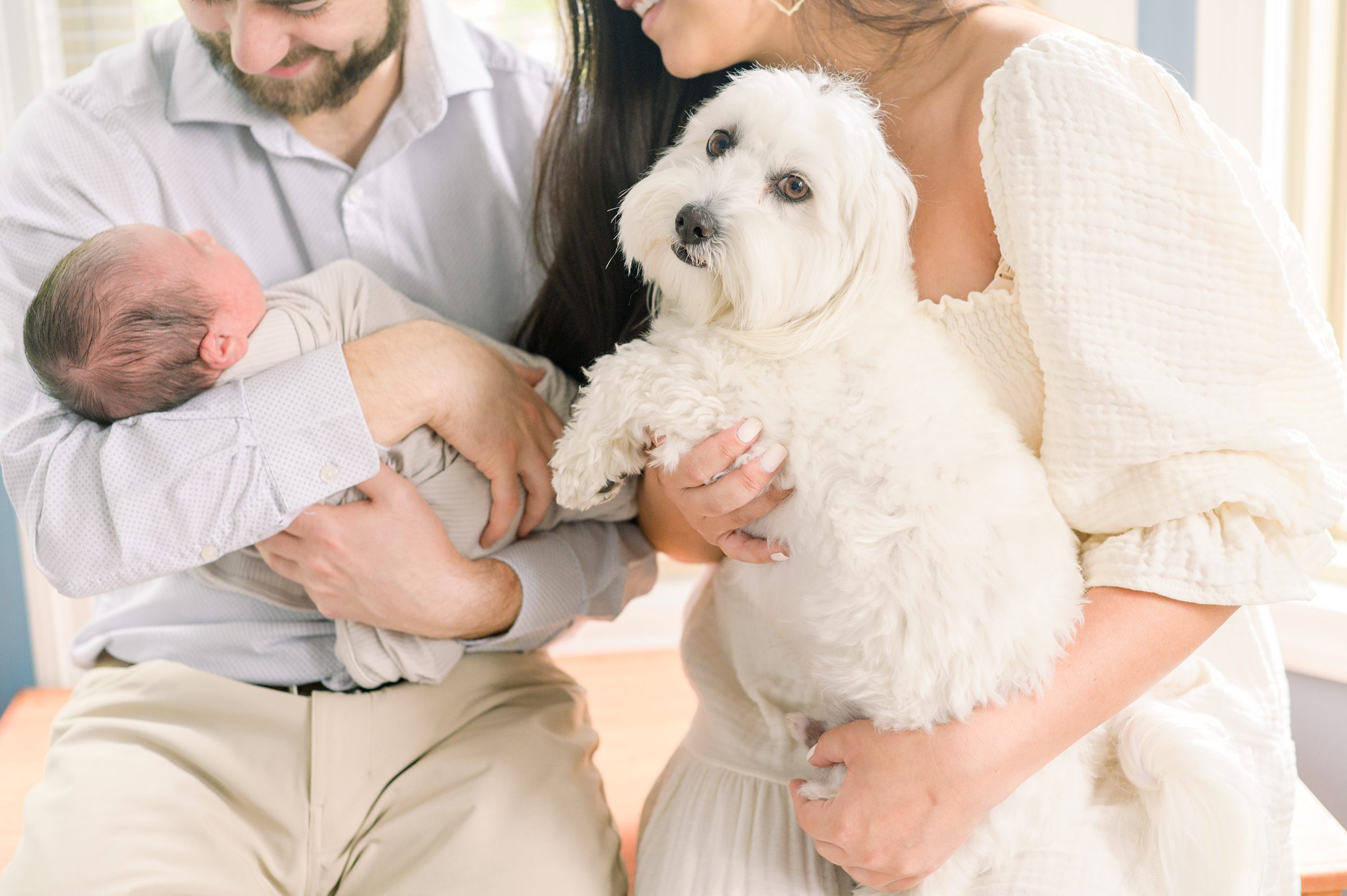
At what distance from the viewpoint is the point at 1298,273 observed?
0.97 m

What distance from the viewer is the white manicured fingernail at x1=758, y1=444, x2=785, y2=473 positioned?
2.93ft

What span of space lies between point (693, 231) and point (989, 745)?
0.54 metres

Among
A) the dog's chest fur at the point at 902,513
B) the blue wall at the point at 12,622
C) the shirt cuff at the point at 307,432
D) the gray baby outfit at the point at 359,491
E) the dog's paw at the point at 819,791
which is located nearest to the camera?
the dog's chest fur at the point at 902,513

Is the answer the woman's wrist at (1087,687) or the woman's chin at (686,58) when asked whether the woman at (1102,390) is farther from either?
the woman's chin at (686,58)

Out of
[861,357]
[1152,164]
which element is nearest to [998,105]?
[1152,164]

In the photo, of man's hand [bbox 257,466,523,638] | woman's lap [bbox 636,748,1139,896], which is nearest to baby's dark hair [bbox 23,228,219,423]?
man's hand [bbox 257,466,523,638]

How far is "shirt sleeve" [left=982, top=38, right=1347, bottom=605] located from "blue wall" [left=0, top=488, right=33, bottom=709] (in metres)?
1.95

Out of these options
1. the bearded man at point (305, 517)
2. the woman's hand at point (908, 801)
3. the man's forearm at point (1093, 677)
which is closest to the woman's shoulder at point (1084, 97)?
the man's forearm at point (1093, 677)

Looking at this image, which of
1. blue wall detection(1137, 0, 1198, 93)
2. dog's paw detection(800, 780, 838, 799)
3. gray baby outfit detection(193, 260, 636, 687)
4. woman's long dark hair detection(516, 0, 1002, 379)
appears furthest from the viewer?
blue wall detection(1137, 0, 1198, 93)

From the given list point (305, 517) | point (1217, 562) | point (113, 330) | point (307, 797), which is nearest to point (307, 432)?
point (305, 517)

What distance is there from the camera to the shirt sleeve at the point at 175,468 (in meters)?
1.03

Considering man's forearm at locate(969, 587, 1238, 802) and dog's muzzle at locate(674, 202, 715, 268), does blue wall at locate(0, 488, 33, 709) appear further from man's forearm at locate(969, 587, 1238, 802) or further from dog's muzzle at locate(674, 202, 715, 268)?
man's forearm at locate(969, 587, 1238, 802)

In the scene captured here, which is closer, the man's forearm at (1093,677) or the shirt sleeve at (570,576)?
the man's forearm at (1093,677)

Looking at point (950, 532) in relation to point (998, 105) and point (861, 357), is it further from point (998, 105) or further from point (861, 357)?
point (998, 105)
